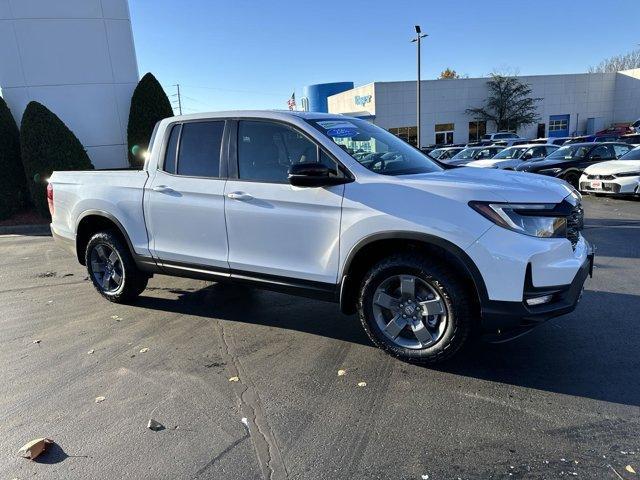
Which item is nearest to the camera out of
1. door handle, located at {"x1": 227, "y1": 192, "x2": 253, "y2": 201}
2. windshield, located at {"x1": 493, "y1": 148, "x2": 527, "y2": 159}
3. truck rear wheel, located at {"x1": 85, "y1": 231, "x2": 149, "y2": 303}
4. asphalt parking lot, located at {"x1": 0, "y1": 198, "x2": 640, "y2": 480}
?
asphalt parking lot, located at {"x1": 0, "y1": 198, "x2": 640, "y2": 480}

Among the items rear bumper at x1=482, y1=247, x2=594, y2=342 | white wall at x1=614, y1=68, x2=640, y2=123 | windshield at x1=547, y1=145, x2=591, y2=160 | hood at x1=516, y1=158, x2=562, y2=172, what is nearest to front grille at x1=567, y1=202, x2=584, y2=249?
rear bumper at x1=482, y1=247, x2=594, y2=342

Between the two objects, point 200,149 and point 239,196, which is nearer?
point 239,196

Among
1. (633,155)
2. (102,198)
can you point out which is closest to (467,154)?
(633,155)

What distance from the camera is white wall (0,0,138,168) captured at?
477 inches

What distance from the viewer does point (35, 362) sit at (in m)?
3.92

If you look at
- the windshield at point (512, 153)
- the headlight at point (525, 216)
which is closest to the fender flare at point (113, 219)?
the headlight at point (525, 216)

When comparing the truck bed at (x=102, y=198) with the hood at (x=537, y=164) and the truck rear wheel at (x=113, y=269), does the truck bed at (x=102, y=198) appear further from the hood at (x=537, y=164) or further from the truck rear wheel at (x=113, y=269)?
the hood at (x=537, y=164)

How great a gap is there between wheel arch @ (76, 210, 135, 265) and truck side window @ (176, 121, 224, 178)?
3.33ft

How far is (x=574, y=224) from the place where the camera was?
3398 millimetres

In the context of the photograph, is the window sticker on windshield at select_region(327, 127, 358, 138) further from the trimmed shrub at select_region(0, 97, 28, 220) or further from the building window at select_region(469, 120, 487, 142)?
the building window at select_region(469, 120, 487, 142)

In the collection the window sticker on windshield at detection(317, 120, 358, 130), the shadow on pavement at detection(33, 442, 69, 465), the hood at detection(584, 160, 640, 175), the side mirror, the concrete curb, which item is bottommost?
the concrete curb

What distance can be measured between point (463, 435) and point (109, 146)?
518 inches

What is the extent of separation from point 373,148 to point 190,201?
5.67ft

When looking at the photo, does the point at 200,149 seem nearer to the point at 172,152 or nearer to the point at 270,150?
the point at 172,152
